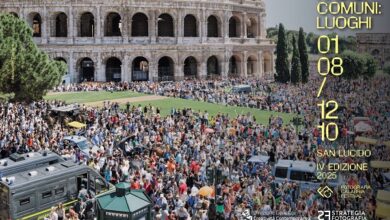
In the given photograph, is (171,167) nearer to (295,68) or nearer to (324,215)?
(324,215)

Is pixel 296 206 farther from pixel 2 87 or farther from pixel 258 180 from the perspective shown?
pixel 2 87

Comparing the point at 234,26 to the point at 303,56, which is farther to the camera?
the point at 234,26

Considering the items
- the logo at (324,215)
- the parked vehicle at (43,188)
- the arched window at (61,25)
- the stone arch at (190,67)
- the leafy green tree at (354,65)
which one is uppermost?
the arched window at (61,25)

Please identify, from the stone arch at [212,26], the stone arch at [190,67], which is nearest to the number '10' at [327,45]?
the stone arch at [190,67]

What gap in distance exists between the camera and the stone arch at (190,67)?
62.0 m

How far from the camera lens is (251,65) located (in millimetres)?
67562

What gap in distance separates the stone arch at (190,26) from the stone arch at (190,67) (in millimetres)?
3318

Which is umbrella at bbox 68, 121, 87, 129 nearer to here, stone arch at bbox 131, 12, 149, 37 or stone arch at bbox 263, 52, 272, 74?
stone arch at bbox 131, 12, 149, 37

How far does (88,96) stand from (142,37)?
49.6 feet

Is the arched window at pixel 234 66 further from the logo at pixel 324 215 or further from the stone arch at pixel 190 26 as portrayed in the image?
the logo at pixel 324 215

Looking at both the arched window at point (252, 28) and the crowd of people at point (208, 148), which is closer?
the crowd of people at point (208, 148)

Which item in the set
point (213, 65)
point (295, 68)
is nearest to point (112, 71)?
point (213, 65)

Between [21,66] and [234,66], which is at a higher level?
[234,66]

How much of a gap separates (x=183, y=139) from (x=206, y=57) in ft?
112
